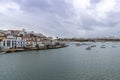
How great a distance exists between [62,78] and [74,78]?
3.12ft

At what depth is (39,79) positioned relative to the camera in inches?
601

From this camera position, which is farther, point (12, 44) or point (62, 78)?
point (12, 44)

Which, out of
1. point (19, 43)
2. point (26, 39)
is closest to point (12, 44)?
point (19, 43)

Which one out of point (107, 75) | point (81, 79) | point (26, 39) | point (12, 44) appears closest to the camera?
point (81, 79)

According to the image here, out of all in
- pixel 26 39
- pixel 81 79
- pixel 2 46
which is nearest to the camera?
pixel 81 79

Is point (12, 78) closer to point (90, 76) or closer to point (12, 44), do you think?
point (90, 76)

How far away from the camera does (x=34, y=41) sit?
6147 cm

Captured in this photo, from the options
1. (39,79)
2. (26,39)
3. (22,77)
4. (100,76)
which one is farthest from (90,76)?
(26,39)

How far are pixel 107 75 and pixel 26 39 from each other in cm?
4501

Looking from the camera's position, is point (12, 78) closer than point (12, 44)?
Yes

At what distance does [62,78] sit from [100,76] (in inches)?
123

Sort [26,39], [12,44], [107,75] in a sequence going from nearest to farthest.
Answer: [107,75], [12,44], [26,39]

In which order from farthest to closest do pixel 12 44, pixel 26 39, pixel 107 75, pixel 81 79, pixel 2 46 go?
pixel 26 39 < pixel 12 44 < pixel 2 46 < pixel 107 75 < pixel 81 79

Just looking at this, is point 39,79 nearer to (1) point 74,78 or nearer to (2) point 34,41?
(1) point 74,78
